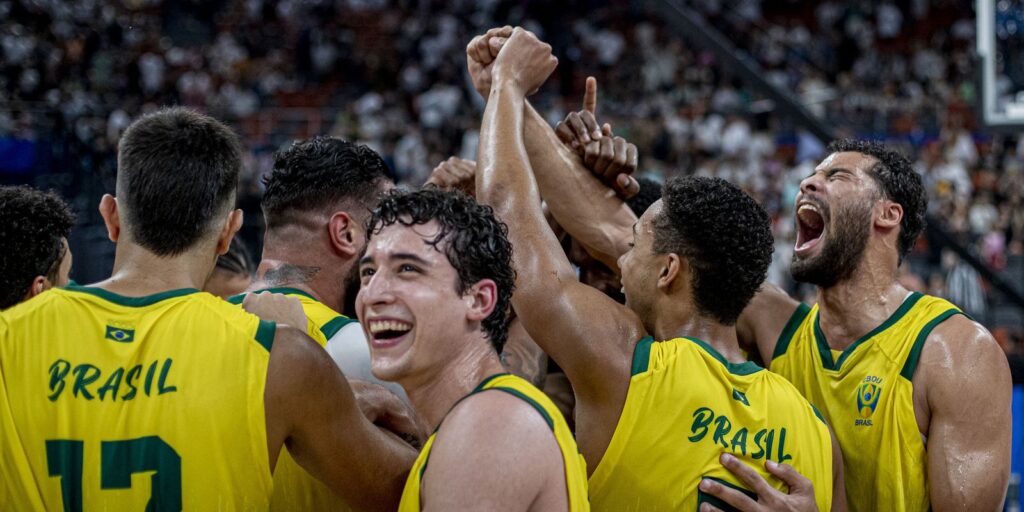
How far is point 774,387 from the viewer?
3.52 meters

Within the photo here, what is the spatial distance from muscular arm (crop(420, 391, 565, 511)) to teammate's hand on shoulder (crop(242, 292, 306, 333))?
742 mm

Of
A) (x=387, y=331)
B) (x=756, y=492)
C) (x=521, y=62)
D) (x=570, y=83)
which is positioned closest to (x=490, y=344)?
(x=387, y=331)

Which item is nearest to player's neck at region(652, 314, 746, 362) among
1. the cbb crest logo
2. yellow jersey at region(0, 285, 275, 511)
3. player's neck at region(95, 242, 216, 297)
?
the cbb crest logo

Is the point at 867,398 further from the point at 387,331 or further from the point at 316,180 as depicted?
the point at 316,180

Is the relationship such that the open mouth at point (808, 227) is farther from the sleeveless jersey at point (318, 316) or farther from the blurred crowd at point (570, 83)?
the blurred crowd at point (570, 83)

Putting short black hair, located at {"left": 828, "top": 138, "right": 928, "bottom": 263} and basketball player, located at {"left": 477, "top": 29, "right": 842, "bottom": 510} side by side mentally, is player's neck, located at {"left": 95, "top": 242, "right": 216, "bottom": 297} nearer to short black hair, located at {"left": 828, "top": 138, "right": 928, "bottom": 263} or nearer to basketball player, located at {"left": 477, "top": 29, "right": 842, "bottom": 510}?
basketball player, located at {"left": 477, "top": 29, "right": 842, "bottom": 510}

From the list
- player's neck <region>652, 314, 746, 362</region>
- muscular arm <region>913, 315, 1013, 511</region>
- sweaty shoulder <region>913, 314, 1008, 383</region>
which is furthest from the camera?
sweaty shoulder <region>913, 314, 1008, 383</region>

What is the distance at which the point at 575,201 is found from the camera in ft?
14.4

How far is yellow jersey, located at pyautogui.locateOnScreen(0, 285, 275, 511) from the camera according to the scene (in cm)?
276

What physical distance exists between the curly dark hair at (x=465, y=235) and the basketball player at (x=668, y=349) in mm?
462

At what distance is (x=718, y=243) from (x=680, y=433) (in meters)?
0.65

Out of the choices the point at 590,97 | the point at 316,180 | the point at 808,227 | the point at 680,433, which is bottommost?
the point at 680,433

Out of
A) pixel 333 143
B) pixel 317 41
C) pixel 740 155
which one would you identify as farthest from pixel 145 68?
pixel 333 143

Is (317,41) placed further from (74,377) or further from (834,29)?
(74,377)
